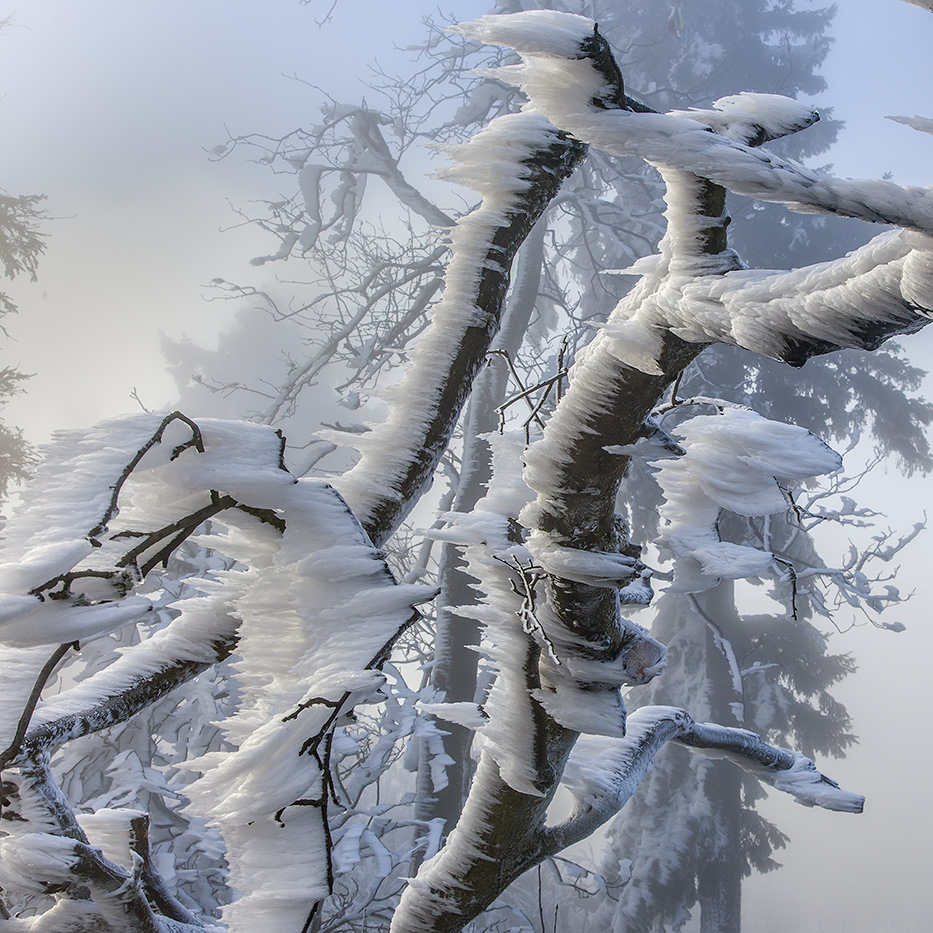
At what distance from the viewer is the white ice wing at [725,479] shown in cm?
105

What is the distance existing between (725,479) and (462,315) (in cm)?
61

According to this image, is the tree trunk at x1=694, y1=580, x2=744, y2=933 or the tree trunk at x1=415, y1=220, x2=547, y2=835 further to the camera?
the tree trunk at x1=694, y1=580, x2=744, y2=933

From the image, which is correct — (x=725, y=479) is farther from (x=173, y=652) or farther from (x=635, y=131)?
(x=173, y=652)

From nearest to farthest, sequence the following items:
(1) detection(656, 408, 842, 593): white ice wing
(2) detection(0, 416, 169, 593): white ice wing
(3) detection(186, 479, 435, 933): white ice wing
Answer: (2) detection(0, 416, 169, 593): white ice wing
(3) detection(186, 479, 435, 933): white ice wing
(1) detection(656, 408, 842, 593): white ice wing

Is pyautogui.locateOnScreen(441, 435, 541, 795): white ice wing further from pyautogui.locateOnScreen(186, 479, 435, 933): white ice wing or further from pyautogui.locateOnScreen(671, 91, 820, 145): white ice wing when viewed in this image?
pyautogui.locateOnScreen(671, 91, 820, 145): white ice wing

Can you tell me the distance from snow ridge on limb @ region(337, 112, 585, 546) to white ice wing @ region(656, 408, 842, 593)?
1.52 feet

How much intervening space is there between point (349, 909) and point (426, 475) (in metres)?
4.07

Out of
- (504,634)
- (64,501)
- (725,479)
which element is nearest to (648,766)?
(504,634)

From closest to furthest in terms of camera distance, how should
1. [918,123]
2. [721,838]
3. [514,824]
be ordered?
[918,123] → [514,824] → [721,838]

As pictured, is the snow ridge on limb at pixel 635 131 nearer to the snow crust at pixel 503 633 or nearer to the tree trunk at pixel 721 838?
the snow crust at pixel 503 633

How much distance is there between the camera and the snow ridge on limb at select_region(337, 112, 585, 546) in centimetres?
127

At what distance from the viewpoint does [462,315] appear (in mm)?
1332

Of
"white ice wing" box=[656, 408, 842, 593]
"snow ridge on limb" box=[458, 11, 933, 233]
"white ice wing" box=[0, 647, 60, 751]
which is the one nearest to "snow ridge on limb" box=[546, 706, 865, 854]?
"white ice wing" box=[656, 408, 842, 593]

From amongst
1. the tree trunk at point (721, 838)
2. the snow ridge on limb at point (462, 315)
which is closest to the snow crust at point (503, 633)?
the snow ridge on limb at point (462, 315)
